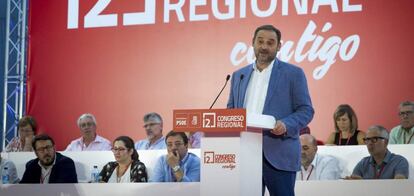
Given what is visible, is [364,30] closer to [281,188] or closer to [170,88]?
[170,88]

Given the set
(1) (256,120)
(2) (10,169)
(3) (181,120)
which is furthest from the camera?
(2) (10,169)

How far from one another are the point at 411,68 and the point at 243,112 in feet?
10.1

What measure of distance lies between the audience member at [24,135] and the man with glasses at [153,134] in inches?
41.2

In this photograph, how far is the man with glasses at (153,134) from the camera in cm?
600

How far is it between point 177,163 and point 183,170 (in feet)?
0.24

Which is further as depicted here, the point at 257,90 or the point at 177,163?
the point at 177,163

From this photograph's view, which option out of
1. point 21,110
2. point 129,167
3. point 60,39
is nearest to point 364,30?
point 129,167

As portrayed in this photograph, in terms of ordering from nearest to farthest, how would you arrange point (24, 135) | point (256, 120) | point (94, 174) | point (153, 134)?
point (256, 120) → point (94, 174) → point (153, 134) → point (24, 135)

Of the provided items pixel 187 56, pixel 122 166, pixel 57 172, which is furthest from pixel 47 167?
pixel 187 56

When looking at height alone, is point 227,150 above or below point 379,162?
above

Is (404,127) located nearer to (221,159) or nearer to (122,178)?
(122,178)

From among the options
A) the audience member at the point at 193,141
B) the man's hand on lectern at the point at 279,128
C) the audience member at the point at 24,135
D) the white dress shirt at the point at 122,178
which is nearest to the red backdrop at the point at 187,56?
the audience member at the point at 24,135

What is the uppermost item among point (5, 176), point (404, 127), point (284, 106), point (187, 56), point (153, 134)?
point (187, 56)

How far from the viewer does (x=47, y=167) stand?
5.84m
